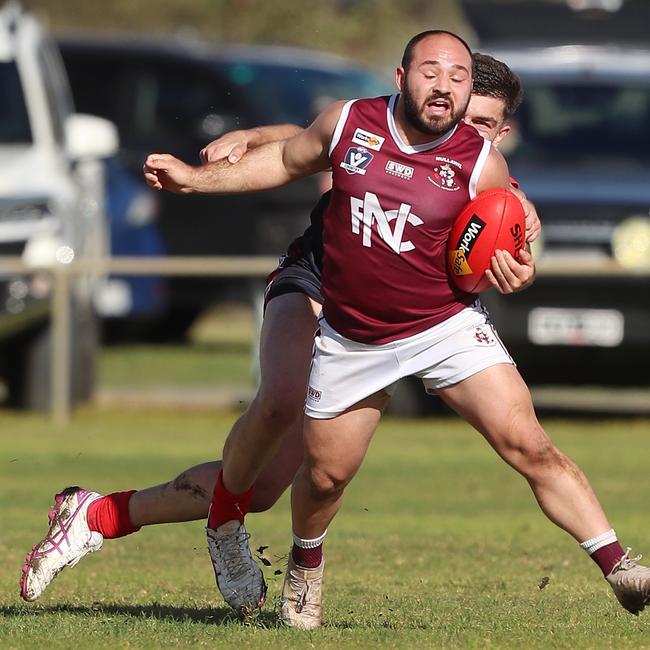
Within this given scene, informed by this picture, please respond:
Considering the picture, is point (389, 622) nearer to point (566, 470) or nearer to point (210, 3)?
point (566, 470)

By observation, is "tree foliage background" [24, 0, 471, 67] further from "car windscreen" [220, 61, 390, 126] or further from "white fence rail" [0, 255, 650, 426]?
"white fence rail" [0, 255, 650, 426]

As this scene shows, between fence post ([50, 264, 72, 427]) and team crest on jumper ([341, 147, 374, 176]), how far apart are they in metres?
8.55

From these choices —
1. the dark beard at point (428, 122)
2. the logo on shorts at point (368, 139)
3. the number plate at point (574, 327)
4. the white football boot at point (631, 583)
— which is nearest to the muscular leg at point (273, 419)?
the logo on shorts at point (368, 139)

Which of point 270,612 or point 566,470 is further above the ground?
point 566,470

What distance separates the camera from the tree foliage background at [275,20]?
2139cm

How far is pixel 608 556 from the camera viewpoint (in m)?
5.95

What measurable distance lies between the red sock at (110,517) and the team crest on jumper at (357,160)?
1637 mm

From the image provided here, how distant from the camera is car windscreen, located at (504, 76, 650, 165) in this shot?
13.8 meters

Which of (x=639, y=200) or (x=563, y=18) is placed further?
(x=563, y=18)

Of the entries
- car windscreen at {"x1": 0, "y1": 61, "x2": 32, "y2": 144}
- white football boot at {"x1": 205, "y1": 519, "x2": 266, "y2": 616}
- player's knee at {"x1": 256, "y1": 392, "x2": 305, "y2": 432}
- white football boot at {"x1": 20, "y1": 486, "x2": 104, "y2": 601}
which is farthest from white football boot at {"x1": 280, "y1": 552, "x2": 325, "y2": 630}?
car windscreen at {"x1": 0, "y1": 61, "x2": 32, "y2": 144}

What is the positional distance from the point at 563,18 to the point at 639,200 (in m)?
1.92

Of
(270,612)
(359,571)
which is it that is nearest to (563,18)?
(359,571)

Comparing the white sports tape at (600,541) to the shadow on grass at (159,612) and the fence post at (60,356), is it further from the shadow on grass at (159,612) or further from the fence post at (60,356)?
the fence post at (60,356)

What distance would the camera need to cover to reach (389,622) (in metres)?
6.44
